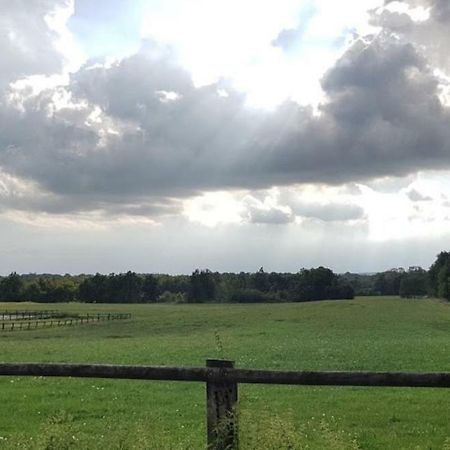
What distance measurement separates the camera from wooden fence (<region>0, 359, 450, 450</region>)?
5211 mm

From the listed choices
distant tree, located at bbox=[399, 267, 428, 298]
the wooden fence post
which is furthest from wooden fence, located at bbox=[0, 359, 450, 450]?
distant tree, located at bbox=[399, 267, 428, 298]

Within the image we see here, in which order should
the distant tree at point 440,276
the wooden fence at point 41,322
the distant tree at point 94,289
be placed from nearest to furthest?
the wooden fence at point 41,322 → the distant tree at point 440,276 → the distant tree at point 94,289

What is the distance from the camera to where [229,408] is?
5438 mm

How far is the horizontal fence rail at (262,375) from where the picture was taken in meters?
5.19

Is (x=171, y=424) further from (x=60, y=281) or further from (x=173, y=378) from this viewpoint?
(x=60, y=281)

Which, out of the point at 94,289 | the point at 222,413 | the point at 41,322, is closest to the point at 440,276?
the point at 41,322

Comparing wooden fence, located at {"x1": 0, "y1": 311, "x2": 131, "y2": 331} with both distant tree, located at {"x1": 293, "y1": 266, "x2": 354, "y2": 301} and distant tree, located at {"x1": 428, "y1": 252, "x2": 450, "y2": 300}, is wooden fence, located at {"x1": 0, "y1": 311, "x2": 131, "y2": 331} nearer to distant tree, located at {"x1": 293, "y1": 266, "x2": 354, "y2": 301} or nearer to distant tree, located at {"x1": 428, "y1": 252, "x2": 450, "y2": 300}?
distant tree, located at {"x1": 428, "y1": 252, "x2": 450, "y2": 300}

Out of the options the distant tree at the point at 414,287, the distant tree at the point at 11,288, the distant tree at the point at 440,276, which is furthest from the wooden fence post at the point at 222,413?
the distant tree at the point at 414,287

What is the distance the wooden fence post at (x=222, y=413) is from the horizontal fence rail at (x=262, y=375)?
60 mm

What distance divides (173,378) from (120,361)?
73.4ft

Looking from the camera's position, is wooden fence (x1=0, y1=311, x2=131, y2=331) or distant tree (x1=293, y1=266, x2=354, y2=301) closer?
wooden fence (x1=0, y1=311, x2=131, y2=331)

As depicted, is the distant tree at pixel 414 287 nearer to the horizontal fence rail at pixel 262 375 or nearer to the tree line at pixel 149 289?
the tree line at pixel 149 289

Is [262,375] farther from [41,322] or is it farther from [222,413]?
[41,322]

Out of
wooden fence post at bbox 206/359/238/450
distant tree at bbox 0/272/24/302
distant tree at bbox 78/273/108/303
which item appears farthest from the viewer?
distant tree at bbox 78/273/108/303
